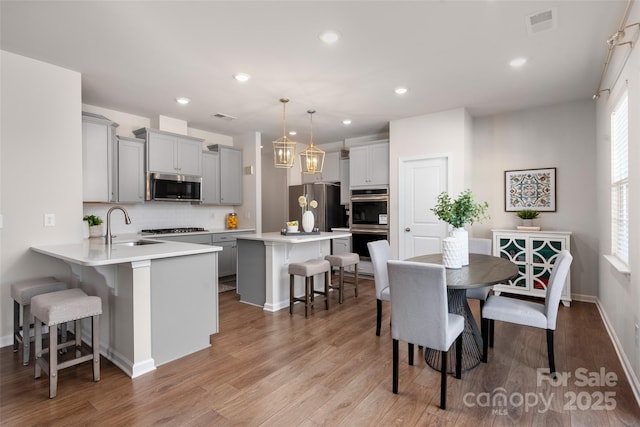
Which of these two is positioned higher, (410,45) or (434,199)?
(410,45)

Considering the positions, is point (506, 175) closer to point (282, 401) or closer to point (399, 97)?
point (399, 97)

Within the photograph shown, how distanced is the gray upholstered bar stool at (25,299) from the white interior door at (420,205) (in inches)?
166

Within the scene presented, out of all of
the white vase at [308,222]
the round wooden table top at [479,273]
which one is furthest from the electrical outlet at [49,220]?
the round wooden table top at [479,273]

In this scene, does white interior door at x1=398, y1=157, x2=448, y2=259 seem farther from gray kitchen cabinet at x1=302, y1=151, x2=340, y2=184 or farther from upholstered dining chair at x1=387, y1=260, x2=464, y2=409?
upholstered dining chair at x1=387, y1=260, x2=464, y2=409

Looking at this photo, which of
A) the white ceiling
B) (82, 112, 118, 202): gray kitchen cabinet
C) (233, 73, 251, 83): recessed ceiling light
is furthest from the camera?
(82, 112, 118, 202): gray kitchen cabinet

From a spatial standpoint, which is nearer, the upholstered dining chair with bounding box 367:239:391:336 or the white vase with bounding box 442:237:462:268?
the white vase with bounding box 442:237:462:268

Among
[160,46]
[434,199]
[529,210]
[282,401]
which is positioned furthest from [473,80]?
[282,401]

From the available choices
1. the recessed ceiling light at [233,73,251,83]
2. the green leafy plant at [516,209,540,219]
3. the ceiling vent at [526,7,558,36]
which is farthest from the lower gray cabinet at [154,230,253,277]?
the ceiling vent at [526,7,558,36]

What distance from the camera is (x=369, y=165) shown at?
5547 millimetres

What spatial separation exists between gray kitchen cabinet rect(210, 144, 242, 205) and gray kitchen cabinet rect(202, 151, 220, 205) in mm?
78

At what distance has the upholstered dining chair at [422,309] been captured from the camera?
188cm

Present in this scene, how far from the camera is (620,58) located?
2561 mm

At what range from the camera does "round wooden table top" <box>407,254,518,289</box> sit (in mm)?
2018

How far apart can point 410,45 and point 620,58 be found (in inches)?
65.0
